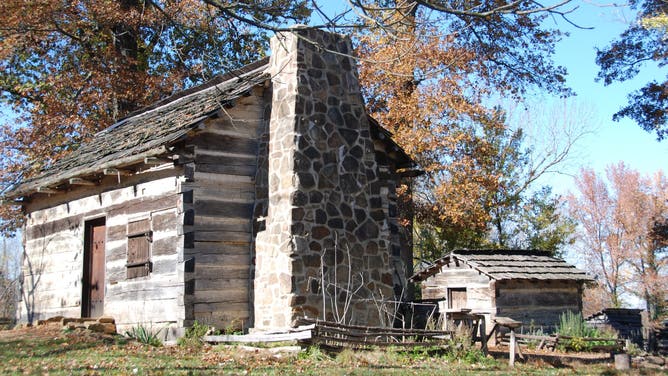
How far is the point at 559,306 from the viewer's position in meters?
22.5

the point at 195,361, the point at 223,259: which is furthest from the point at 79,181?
the point at 195,361

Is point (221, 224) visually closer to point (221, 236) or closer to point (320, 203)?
point (221, 236)

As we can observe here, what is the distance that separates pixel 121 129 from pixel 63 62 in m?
8.80

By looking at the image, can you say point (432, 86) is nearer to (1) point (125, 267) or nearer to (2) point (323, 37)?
(2) point (323, 37)

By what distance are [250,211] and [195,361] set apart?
4.39 metres

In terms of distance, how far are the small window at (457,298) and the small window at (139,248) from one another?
11.0m

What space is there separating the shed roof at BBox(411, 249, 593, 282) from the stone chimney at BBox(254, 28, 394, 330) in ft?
21.5

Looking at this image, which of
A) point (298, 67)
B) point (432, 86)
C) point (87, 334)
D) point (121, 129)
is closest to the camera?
point (87, 334)

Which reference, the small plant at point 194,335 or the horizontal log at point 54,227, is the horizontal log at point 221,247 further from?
the horizontal log at point 54,227

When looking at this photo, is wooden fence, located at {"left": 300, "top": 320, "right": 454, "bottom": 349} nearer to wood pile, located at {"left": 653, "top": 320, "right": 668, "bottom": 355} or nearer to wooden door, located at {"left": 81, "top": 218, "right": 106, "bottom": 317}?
wooden door, located at {"left": 81, "top": 218, "right": 106, "bottom": 317}

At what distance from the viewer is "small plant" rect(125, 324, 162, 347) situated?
1381cm

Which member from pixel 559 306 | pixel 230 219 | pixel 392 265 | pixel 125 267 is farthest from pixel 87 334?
pixel 559 306

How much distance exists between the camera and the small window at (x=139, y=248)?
586 inches

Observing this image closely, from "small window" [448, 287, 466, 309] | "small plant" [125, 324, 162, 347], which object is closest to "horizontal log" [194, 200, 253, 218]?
"small plant" [125, 324, 162, 347]
